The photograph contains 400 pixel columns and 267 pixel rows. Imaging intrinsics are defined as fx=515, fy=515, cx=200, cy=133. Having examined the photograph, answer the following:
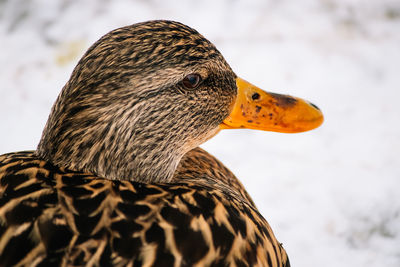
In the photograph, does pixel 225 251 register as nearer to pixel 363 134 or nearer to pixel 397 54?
pixel 363 134

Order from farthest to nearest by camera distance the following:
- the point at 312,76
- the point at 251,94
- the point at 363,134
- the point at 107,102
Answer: the point at 312,76 < the point at 363,134 < the point at 251,94 < the point at 107,102

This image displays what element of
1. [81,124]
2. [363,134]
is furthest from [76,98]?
[363,134]

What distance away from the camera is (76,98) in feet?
4.78

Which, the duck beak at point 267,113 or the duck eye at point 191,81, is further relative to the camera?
the duck beak at point 267,113

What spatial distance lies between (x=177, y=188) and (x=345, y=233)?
1.20m

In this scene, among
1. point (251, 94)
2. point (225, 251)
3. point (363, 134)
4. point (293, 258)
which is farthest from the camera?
point (363, 134)

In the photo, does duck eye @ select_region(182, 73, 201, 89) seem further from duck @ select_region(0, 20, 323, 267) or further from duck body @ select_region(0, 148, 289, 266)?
duck body @ select_region(0, 148, 289, 266)

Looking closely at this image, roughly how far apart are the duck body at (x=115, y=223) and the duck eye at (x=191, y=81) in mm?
318

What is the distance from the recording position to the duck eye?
160 centimetres

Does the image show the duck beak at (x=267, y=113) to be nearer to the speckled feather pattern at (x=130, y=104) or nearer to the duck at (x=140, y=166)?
the duck at (x=140, y=166)

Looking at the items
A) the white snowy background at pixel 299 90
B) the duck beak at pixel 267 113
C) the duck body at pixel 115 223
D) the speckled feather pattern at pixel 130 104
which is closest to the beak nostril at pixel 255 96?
the duck beak at pixel 267 113

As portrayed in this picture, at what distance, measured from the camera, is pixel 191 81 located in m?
1.62

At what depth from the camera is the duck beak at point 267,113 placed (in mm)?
1812

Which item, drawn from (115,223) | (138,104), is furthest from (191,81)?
(115,223)
